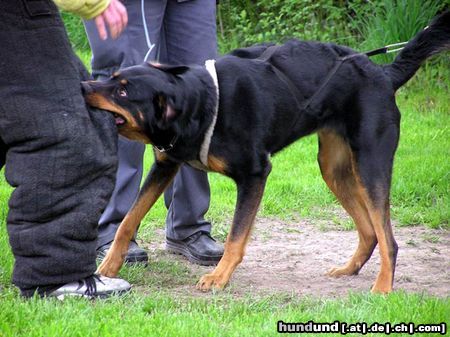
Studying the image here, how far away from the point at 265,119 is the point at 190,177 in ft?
3.02

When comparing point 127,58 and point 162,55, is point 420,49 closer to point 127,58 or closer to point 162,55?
point 162,55

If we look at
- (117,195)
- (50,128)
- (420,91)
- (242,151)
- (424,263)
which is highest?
(50,128)

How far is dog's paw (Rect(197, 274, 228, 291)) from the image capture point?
4.61 meters

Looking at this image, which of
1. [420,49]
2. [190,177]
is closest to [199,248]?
[190,177]

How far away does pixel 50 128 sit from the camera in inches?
153

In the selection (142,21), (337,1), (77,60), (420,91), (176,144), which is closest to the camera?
(77,60)

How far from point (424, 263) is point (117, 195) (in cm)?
196

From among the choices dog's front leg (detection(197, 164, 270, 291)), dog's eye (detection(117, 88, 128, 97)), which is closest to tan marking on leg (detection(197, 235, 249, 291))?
dog's front leg (detection(197, 164, 270, 291))

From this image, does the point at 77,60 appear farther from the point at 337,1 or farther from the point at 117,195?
the point at 337,1

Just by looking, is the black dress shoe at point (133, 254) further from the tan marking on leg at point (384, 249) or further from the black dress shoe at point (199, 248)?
the tan marking on leg at point (384, 249)

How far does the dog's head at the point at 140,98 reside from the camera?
13.7ft

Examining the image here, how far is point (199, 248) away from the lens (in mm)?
5336

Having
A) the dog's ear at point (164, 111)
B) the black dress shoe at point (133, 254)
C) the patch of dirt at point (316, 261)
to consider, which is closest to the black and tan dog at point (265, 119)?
the dog's ear at point (164, 111)

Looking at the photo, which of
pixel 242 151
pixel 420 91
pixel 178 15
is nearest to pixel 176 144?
pixel 242 151
